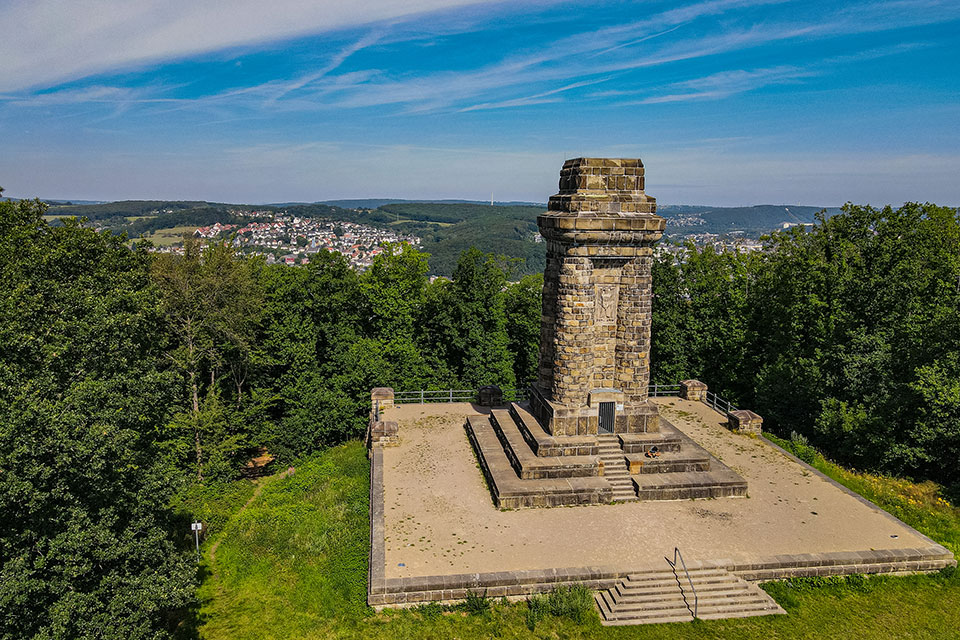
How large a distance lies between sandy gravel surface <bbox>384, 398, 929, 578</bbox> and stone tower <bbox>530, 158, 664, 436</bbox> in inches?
118

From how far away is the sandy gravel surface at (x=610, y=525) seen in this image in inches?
573

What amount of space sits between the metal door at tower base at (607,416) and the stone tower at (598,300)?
0.03 m

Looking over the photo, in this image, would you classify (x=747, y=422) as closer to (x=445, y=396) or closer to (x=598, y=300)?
(x=598, y=300)

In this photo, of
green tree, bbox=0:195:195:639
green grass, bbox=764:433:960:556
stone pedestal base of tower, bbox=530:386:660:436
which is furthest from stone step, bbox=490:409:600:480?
green tree, bbox=0:195:195:639

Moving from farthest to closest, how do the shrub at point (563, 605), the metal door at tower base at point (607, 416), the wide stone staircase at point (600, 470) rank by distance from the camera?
the metal door at tower base at point (607, 416), the wide stone staircase at point (600, 470), the shrub at point (563, 605)

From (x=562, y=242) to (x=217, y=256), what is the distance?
45.8 ft

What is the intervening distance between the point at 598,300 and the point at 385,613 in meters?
10.4

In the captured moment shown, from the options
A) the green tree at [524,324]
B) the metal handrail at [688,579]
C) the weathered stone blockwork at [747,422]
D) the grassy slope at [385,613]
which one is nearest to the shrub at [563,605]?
the grassy slope at [385,613]

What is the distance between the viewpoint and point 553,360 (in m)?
18.3

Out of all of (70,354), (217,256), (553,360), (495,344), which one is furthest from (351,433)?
(70,354)

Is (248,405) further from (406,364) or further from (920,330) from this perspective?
(920,330)

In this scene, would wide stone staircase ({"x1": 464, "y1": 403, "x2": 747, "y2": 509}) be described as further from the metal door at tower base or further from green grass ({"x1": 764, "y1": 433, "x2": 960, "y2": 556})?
green grass ({"x1": 764, "y1": 433, "x2": 960, "y2": 556})

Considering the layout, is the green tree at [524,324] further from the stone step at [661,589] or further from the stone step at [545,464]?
the stone step at [661,589]

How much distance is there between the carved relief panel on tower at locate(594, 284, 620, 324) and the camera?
17964mm
